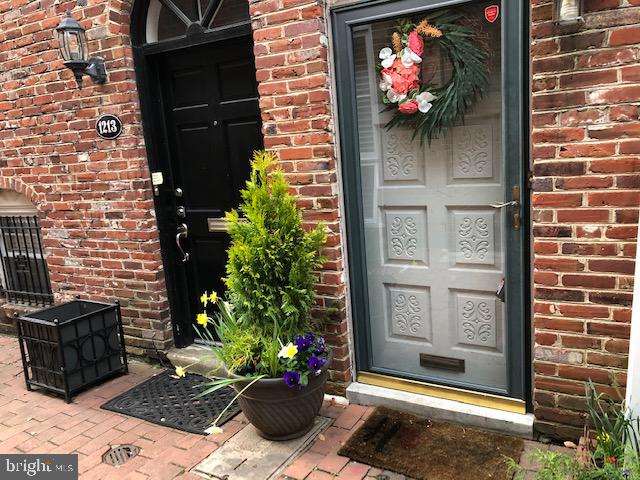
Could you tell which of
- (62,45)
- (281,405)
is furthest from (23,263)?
(281,405)

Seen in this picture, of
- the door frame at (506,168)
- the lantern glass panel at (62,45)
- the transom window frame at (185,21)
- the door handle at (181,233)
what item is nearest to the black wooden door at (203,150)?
the door handle at (181,233)

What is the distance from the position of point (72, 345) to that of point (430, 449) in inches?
99.3

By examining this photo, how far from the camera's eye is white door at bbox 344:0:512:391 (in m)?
2.80

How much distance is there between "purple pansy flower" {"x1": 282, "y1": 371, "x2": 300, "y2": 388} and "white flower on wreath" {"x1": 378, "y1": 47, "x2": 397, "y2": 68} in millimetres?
1758

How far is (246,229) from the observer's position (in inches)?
108

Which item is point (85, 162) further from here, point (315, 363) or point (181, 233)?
point (315, 363)

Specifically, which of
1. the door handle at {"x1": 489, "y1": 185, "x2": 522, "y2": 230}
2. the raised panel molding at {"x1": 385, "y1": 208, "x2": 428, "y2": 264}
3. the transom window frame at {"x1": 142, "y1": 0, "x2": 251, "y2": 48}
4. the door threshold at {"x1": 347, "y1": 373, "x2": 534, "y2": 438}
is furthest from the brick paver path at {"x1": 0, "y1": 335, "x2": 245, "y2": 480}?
the transom window frame at {"x1": 142, "y1": 0, "x2": 251, "y2": 48}

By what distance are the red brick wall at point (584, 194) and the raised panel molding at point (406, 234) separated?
27.7 inches

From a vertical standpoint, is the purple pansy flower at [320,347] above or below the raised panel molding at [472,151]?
below

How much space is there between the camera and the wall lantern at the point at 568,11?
2.15 metres

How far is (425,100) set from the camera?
9.23 ft

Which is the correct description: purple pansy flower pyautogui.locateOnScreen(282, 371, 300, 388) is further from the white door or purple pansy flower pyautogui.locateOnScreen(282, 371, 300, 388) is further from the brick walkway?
the white door

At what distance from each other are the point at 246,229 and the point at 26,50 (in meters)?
2.77

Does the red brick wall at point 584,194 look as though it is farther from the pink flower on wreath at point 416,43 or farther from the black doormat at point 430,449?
the pink flower on wreath at point 416,43
